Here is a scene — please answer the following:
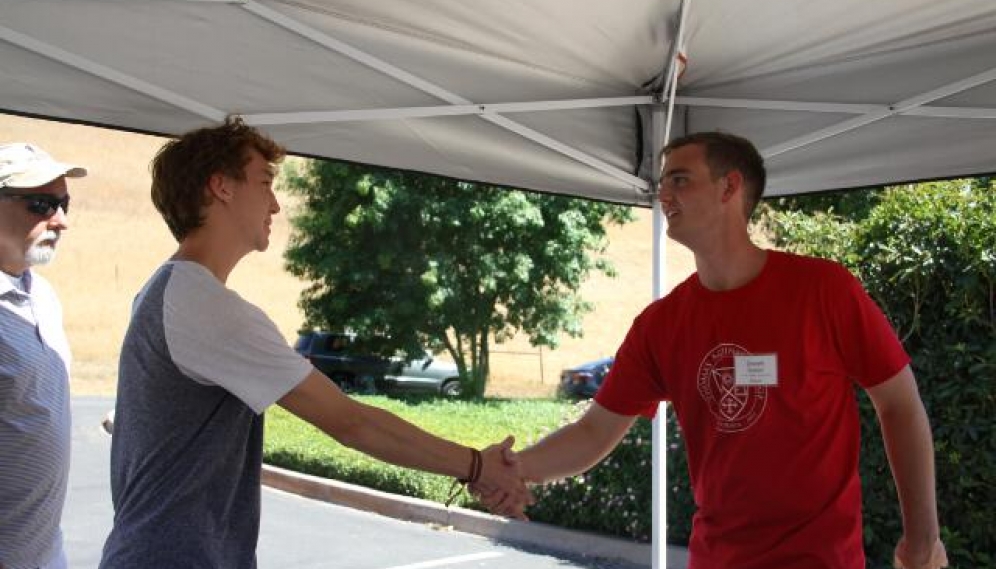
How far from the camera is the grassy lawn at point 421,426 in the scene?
34.9 ft

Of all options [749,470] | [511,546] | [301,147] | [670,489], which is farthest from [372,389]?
[749,470]

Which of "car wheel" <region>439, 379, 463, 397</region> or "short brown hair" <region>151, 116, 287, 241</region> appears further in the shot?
"car wheel" <region>439, 379, 463, 397</region>

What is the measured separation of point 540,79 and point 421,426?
38.2 feet

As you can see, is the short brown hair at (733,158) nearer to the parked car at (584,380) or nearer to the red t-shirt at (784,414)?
the red t-shirt at (784,414)

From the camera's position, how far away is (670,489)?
7.57m

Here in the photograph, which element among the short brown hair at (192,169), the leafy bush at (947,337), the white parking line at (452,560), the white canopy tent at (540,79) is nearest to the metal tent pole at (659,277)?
the white canopy tent at (540,79)

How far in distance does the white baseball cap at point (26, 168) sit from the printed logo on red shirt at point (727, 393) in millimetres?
2006

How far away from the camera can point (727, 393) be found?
2537mm

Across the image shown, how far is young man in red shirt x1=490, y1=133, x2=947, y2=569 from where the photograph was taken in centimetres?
244

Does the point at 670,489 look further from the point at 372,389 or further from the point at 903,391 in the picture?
the point at 372,389

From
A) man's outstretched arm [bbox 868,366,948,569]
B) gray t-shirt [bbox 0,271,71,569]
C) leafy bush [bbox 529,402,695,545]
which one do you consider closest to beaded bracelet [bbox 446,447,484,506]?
man's outstretched arm [bbox 868,366,948,569]

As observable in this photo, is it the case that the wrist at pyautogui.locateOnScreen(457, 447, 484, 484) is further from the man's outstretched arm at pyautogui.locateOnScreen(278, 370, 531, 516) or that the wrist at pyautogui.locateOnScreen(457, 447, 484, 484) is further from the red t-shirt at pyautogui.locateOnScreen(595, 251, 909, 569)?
the red t-shirt at pyautogui.locateOnScreen(595, 251, 909, 569)

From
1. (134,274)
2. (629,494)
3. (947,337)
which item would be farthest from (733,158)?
(134,274)

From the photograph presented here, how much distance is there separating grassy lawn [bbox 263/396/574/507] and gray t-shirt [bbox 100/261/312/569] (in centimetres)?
745
